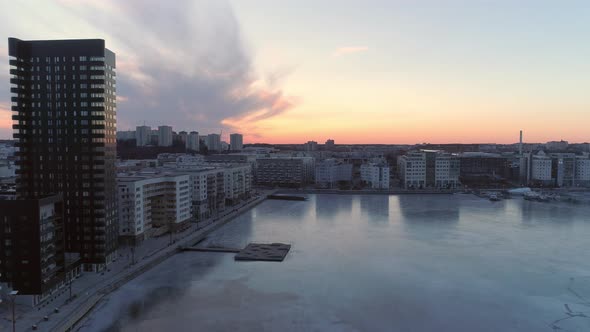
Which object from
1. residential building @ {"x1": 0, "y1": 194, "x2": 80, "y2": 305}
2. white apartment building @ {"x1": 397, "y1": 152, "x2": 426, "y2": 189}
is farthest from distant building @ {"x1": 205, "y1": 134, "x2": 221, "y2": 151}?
residential building @ {"x1": 0, "y1": 194, "x2": 80, "y2": 305}

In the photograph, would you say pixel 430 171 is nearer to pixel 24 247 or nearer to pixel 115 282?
pixel 115 282

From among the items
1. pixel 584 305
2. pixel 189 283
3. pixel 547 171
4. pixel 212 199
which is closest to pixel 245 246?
pixel 189 283

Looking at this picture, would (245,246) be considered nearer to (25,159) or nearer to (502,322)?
(25,159)

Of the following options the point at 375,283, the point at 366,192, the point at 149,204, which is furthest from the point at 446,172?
the point at 375,283

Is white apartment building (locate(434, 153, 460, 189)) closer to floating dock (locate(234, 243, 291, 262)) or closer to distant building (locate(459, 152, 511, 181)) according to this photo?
distant building (locate(459, 152, 511, 181))

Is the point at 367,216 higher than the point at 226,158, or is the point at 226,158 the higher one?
the point at 226,158

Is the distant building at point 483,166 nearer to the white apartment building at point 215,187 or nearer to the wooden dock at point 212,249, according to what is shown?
the white apartment building at point 215,187
